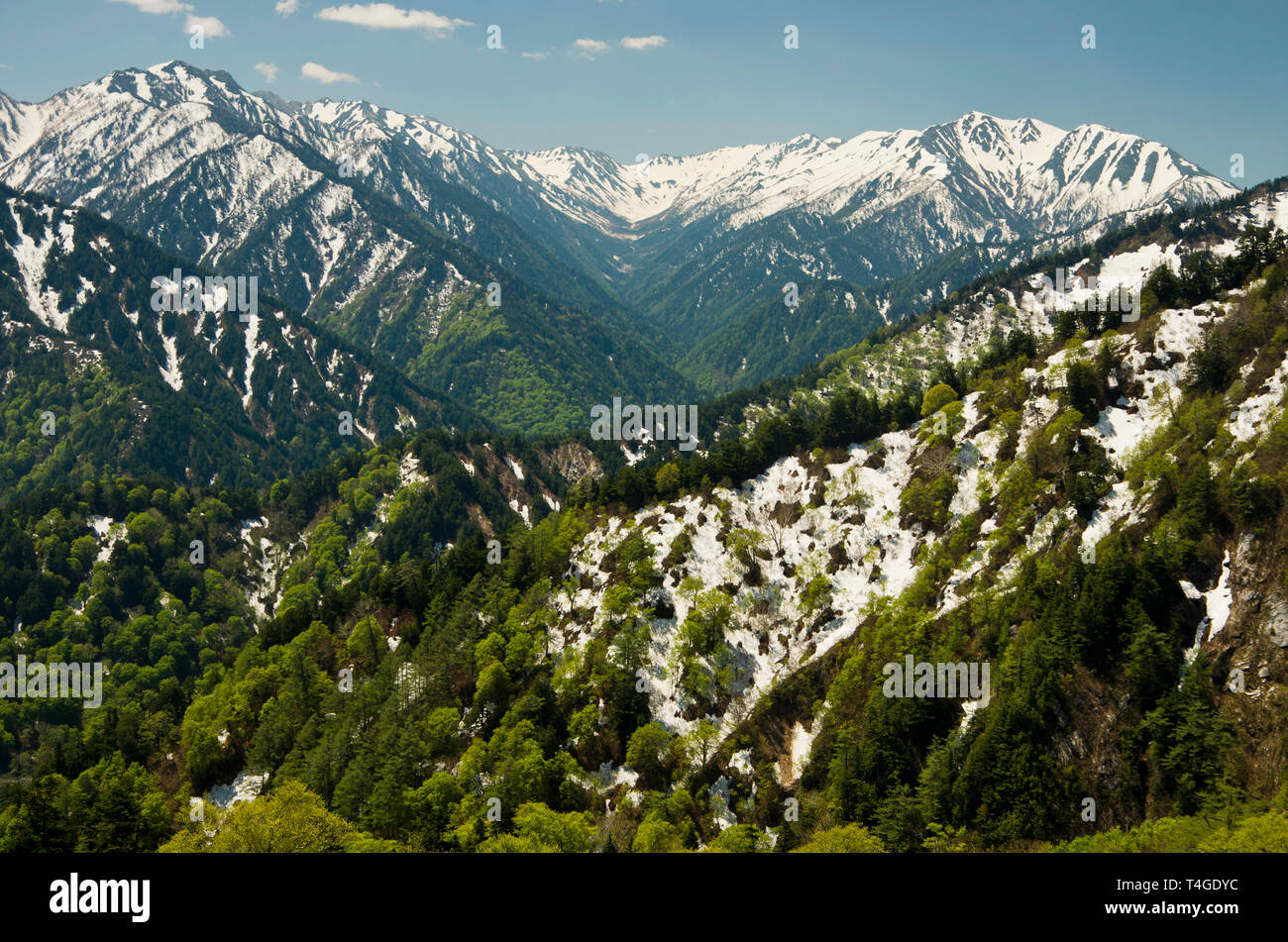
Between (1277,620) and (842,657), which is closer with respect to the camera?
(1277,620)

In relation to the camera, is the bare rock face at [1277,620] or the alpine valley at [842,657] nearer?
the bare rock face at [1277,620]

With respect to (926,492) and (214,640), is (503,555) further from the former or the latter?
(214,640)

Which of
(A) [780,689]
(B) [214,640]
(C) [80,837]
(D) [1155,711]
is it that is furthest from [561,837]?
(B) [214,640]

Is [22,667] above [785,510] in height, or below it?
below

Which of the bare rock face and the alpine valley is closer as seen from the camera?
the bare rock face

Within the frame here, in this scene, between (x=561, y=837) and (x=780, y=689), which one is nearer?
(x=561, y=837)

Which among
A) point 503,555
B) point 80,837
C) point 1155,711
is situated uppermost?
point 503,555

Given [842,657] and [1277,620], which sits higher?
[1277,620]
